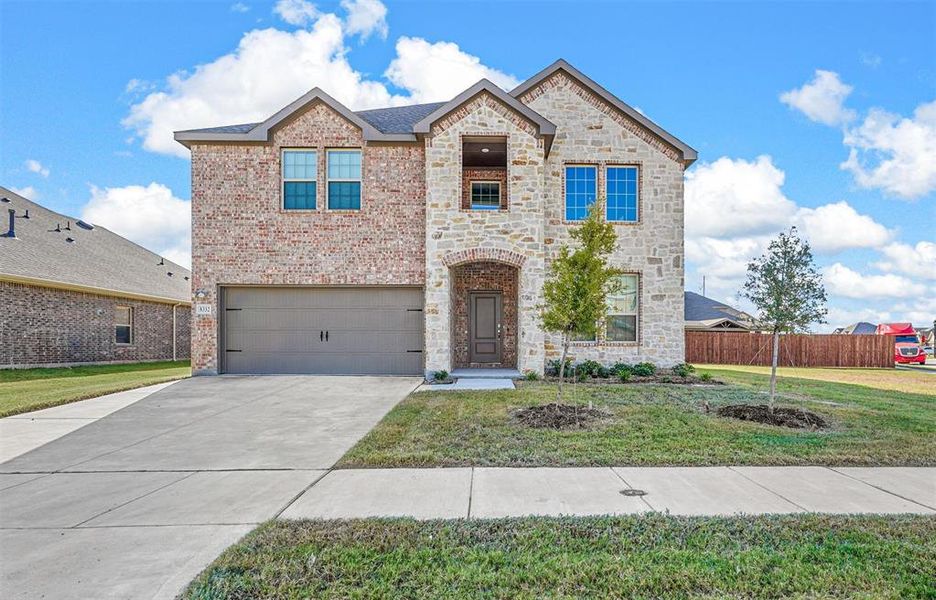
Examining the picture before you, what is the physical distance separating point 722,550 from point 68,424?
8.98 meters

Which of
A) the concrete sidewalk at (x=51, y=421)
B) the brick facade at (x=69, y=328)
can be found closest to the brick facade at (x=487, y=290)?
the concrete sidewalk at (x=51, y=421)

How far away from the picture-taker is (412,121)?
14.2 meters

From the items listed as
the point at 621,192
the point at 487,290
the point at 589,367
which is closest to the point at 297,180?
the point at 487,290

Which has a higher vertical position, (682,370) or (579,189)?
(579,189)

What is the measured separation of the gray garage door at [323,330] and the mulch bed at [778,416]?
307 inches

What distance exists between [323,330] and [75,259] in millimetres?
11683

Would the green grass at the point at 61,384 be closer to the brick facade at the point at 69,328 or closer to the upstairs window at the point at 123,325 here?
the brick facade at the point at 69,328

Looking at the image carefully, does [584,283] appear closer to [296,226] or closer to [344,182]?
[344,182]

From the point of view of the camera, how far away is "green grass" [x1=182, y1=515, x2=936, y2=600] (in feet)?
9.59

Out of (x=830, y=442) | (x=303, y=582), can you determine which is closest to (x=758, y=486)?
(x=830, y=442)

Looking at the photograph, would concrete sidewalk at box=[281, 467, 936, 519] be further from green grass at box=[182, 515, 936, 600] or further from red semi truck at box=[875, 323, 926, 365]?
red semi truck at box=[875, 323, 926, 365]

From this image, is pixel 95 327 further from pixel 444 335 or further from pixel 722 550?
pixel 722 550

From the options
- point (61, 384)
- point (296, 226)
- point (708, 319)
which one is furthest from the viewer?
point (708, 319)

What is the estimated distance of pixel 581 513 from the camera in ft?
13.4
